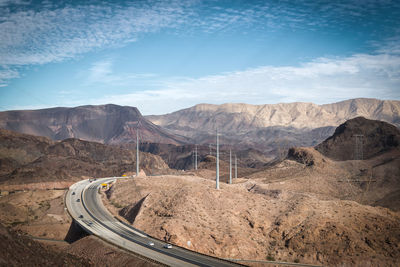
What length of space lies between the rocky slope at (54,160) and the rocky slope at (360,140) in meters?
72.7

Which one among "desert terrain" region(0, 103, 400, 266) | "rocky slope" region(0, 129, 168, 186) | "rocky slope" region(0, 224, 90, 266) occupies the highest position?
"rocky slope" region(0, 224, 90, 266)

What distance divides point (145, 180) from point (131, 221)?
24621mm

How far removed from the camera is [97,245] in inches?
1537

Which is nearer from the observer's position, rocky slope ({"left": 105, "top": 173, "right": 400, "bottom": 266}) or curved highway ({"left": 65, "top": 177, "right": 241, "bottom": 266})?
curved highway ({"left": 65, "top": 177, "right": 241, "bottom": 266})

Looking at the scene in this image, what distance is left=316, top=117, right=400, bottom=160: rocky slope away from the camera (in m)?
134

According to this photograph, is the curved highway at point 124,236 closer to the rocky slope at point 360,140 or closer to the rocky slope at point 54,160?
the rocky slope at point 54,160

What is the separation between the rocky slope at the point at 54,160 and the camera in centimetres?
9781

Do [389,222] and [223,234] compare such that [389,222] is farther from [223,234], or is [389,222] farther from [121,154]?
[121,154]

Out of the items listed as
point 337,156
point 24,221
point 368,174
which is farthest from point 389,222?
point 337,156

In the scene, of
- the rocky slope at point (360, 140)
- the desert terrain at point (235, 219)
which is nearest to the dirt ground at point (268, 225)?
the desert terrain at point (235, 219)

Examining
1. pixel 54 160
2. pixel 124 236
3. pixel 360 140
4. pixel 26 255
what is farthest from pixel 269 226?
pixel 360 140

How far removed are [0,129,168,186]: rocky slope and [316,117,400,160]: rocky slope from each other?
2864 inches

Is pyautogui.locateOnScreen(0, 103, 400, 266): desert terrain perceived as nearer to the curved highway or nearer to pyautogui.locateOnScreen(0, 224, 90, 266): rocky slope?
pyautogui.locateOnScreen(0, 224, 90, 266): rocky slope

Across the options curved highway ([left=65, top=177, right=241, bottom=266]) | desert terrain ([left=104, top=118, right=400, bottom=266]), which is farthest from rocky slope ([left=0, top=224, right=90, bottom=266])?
desert terrain ([left=104, top=118, right=400, bottom=266])
